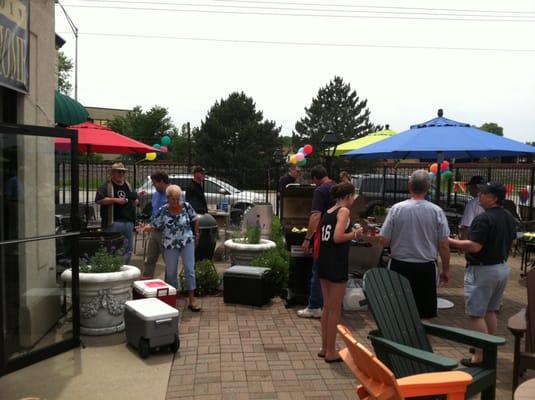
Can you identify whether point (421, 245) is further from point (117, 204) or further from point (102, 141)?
point (102, 141)

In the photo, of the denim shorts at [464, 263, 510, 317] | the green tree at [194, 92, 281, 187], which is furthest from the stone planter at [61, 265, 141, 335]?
the green tree at [194, 92, 281, 187]

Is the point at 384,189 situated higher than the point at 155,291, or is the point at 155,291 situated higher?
the point at 384,189

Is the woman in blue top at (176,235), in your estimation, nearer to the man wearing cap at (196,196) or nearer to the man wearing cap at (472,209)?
the man wearing cap at (196,196)

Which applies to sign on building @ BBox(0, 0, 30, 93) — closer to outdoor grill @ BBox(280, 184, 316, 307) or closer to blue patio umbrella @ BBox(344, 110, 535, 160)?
outdoor grill @ BBox(280, 184, 316, 307)

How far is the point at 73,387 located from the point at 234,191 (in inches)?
477

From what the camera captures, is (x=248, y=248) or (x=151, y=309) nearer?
(x=151, y=309)

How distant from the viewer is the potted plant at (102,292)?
521cm

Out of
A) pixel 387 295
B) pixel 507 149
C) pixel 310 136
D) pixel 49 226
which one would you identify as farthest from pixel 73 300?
pixel 310 136

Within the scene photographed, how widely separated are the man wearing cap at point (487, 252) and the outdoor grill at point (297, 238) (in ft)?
7.70

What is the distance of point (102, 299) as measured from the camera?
17.3 feet

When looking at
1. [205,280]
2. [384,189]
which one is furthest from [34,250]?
[384,189]

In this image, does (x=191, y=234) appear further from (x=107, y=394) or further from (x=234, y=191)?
(x=234, y=191)

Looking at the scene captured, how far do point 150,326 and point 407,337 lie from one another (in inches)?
92.7

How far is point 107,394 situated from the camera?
3988 millimetres
